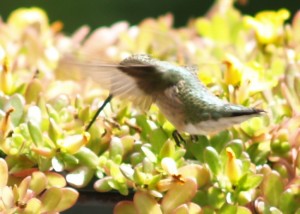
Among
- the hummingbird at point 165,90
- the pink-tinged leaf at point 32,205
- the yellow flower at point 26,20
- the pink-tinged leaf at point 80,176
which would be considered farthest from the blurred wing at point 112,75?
the yellow flower at point 26,20

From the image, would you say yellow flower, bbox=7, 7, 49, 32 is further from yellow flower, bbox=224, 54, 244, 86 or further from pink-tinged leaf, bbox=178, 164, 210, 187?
pink-tinged leaf, bbox=178, 164, 210, 187

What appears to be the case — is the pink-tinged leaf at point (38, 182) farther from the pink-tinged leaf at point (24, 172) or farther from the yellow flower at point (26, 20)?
the yellow flower at point (26, 20)

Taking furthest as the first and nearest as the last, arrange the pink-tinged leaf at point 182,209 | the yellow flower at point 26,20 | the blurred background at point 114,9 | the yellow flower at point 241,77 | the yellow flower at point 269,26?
the blurred background at point 114,9 → the yellow flower at point 26,20 → the yellow flower at point 269,26 → the yellow flower at point 241,77 → the pink-tinged leaf at point 182,209

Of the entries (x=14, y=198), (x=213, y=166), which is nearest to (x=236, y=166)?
(x=213, y=166)

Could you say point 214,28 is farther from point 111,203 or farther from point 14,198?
point 14,198

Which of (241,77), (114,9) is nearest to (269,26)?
(241,77)

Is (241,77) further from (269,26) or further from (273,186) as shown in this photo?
(269,26)
